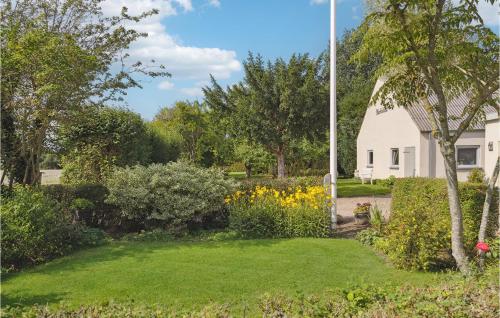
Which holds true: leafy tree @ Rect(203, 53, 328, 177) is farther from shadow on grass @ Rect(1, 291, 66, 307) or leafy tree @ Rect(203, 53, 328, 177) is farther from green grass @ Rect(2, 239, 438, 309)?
shadow on grass @ Rect(1, 291, 66, 307)

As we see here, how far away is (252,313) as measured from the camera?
504 cm

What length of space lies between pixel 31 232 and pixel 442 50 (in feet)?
24.0

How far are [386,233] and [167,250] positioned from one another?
14.6 ft

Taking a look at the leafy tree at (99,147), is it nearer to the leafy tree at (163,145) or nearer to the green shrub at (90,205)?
the green shrub at (90,205)

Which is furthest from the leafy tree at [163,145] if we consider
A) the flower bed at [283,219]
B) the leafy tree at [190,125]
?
the flower bed at [283,219]

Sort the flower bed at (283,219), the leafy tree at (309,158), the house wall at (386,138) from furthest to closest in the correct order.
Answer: the leafy tree at (309,158) < the house wall at (386,138) < the flower bed at (283,219)

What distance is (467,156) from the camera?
20016mm

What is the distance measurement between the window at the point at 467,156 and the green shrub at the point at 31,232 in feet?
58.2

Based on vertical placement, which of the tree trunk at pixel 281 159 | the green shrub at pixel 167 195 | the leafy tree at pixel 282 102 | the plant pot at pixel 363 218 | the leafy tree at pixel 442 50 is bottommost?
the plant pot at pixel 363 218

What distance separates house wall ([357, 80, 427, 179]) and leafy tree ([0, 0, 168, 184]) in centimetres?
1380

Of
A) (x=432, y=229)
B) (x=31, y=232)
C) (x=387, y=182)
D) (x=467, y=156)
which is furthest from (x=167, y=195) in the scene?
(x=387, y=182)

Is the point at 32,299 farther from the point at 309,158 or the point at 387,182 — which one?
the point at 309,158

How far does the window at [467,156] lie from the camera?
1981 centimetres

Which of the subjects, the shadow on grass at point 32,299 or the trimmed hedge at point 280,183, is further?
the trimmed hedge at point 280,183
